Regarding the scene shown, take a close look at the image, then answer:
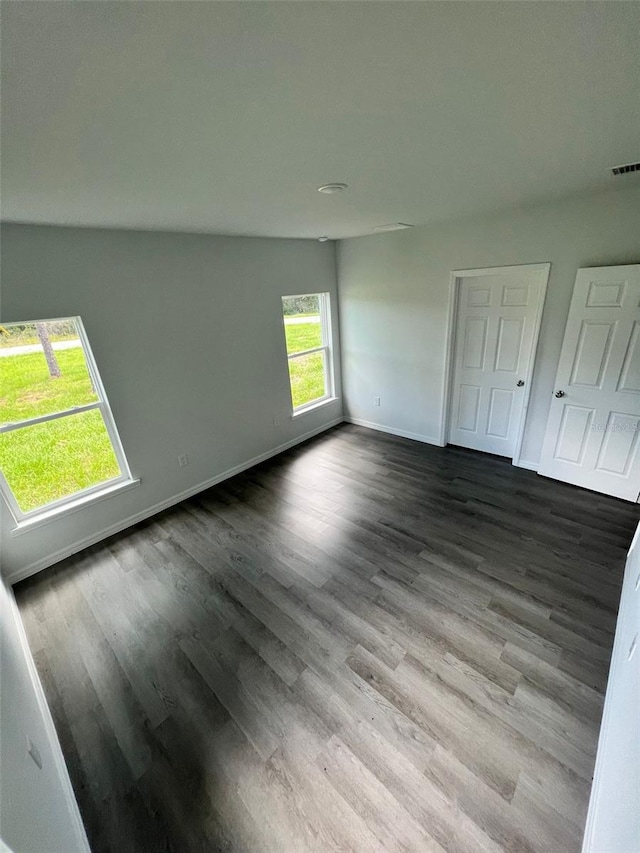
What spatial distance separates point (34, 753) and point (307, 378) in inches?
157

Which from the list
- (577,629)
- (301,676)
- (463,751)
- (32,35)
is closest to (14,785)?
(301,676)

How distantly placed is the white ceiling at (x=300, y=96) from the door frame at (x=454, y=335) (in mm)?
1309

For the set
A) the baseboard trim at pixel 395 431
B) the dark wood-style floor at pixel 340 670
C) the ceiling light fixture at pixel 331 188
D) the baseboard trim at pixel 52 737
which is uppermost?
the ceiling light fixture at pixel 331 188

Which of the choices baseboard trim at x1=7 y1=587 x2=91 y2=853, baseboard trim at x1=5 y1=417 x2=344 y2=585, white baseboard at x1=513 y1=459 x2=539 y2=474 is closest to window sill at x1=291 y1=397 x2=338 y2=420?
baseboard trim at x1=5 y1=417 x2=344 y2=585

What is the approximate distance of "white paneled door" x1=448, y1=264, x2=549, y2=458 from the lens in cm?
333

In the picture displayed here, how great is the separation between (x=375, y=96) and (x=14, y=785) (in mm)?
2266

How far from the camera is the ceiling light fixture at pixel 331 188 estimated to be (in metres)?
1.86

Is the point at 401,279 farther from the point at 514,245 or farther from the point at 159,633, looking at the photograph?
the point at 159,633

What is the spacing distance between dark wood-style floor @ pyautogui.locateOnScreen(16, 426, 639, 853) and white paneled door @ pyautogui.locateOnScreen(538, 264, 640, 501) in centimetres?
31

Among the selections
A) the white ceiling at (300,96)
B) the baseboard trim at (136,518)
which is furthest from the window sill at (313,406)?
the white ceiling at (300,96)

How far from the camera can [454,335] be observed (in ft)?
12.5

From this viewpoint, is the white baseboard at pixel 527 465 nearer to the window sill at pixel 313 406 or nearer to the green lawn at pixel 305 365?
the window sill at pixel 313 406

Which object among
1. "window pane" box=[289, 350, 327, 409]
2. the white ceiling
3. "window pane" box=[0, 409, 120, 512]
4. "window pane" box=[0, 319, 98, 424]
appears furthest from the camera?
"window pane" box=[289, 350, 327, 409]

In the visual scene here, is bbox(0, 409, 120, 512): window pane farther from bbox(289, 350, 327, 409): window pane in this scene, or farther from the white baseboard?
the white baseboard
